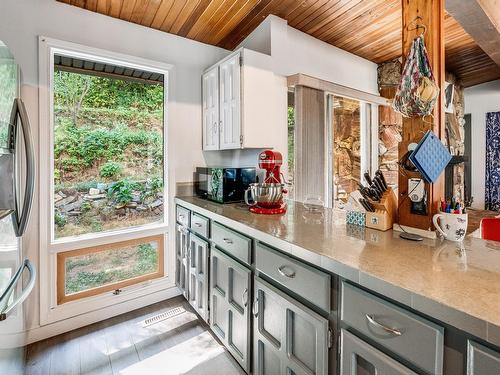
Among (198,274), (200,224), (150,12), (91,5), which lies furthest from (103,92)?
(198,274)

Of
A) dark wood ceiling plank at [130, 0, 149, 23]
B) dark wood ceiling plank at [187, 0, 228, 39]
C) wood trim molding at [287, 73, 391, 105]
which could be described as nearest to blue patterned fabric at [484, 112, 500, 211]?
wood trim molding at [287, 73, 391, 105]

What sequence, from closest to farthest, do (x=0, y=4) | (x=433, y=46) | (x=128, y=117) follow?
(x=433, y=46)
(x=0, y=4)
(x=128, y=117)

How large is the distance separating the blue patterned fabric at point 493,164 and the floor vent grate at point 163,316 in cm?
445

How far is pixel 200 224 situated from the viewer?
2051mm

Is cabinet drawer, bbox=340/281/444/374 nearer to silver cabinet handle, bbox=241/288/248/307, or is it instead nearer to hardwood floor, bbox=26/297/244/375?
silver cabinet handle, bbox=241/288/248/307

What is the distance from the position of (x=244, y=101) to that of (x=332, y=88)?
4.00 feet

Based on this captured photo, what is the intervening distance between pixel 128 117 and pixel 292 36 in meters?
1.71

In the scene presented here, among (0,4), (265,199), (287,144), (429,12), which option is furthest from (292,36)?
(0,4)

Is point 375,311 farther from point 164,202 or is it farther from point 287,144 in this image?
point 164,202

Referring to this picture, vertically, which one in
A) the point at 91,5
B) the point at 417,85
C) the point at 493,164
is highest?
the point at 91,5

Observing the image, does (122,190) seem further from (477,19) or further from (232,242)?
(477,19)

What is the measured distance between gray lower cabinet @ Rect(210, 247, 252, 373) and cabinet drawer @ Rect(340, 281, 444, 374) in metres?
0.65

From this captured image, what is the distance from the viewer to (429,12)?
1.27 meters

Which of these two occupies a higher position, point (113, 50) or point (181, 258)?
point (113, 50)
